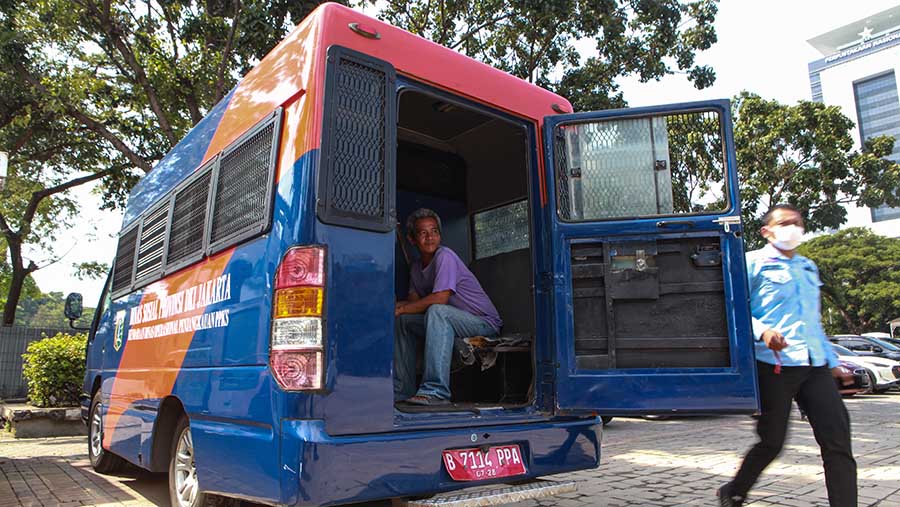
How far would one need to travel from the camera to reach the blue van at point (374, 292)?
2.63 metres

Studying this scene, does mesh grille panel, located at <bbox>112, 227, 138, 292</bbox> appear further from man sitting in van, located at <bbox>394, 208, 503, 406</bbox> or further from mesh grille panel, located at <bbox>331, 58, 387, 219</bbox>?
mesh grille panel, located at <bbox>331, 58, 387, 219</bbox>

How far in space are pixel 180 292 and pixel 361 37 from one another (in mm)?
1932

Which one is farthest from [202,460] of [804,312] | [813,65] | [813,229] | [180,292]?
[813,65]

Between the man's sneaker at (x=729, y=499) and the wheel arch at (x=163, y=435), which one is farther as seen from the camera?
the wheel arch at (x=163, y=435)

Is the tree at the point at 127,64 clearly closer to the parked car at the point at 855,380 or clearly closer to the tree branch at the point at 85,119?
the tree branch at the point at 85,119

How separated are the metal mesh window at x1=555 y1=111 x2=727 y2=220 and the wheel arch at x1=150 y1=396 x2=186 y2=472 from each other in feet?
8.82

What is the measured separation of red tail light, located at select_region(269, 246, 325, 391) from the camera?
8.40 feet

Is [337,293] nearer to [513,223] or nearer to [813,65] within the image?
[513,223]

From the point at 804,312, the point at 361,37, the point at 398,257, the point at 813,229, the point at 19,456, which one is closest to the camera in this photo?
the point at 361,37

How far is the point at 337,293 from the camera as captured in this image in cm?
266

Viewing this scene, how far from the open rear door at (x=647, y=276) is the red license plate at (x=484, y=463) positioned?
425 millimetres

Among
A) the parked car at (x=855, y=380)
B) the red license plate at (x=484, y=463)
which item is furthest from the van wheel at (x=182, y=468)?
the parked car at (x=855, y=380)

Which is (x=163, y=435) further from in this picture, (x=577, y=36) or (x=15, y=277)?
(x=15, y=277)

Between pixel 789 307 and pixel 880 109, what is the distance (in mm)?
111897
